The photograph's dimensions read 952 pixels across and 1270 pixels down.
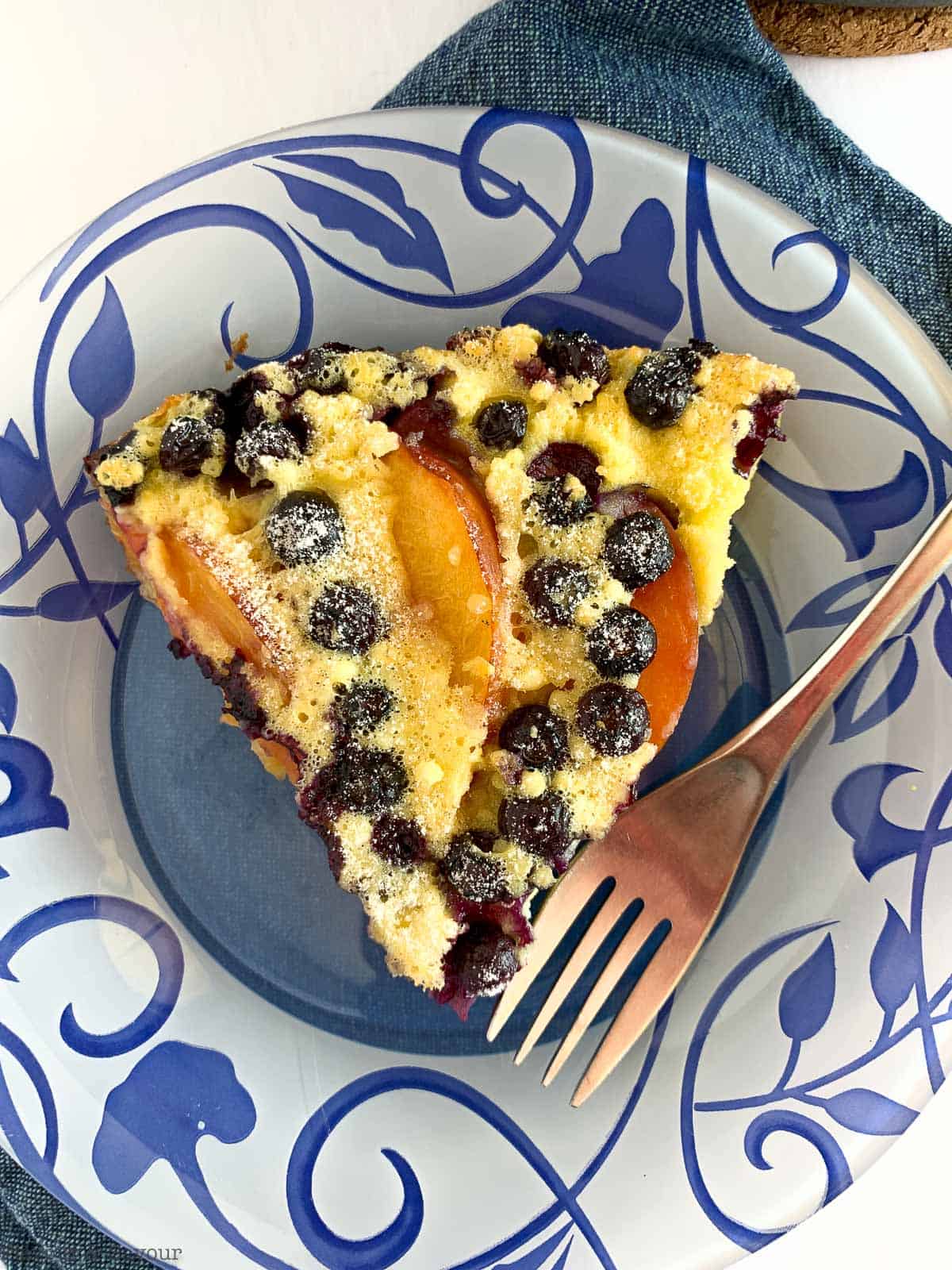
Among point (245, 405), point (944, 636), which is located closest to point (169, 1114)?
point (245, 405)

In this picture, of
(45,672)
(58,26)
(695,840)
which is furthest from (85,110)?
(695,840)

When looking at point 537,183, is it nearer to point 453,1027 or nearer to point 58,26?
point 58,26

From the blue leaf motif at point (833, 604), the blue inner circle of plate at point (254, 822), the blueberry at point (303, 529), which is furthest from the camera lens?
the blue inner circle of plate at point (254, 822)

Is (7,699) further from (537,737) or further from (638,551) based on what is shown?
(638,551)

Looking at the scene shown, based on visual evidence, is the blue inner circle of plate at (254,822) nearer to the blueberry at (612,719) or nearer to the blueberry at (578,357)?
the blueberry at (612,719)

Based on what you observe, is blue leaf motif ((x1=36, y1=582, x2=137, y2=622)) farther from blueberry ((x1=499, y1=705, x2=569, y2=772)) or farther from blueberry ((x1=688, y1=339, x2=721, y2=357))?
blueberry ((x1=688, y1=339, x2=721, y2=357))

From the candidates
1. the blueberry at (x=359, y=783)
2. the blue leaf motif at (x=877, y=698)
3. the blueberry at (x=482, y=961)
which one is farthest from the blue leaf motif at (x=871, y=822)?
the blueberry at (x=359, y=783)

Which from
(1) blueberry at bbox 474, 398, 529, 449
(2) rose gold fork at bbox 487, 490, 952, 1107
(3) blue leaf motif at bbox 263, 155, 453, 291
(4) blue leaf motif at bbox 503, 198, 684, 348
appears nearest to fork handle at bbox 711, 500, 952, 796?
(2) rose gold fork at bbox 487, 490, 952, 1107
